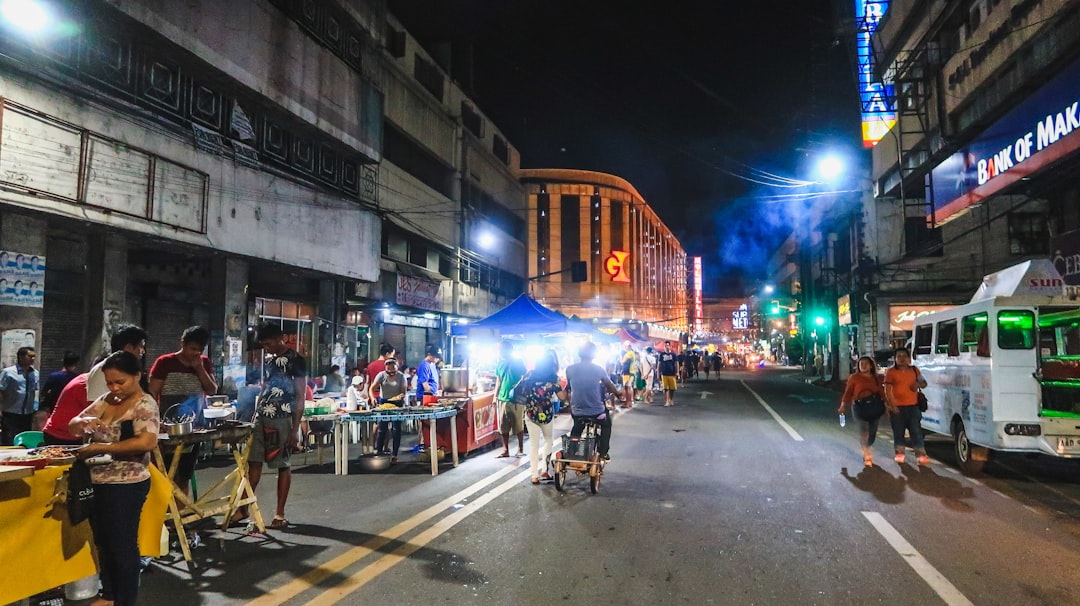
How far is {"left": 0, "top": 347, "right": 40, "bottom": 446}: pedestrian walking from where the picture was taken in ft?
30.8

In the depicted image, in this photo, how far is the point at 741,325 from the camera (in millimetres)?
91500

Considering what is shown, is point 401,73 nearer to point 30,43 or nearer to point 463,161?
point 463,161

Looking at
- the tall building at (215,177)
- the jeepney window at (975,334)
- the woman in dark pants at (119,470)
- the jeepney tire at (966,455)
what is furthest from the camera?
the tall building at (215,177)

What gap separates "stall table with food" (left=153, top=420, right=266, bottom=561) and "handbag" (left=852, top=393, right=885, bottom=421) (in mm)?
8353

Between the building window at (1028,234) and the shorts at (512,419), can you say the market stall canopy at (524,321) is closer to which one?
the shorts at (512,419)

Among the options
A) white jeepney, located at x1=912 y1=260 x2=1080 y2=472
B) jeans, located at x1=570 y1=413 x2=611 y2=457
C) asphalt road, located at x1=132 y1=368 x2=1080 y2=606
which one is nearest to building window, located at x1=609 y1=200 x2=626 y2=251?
white jeepney, located at x1=912 y1=260 x2=1080 y2=472

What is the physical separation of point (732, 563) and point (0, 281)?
11.6 m

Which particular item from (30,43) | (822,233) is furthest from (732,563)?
(822,233)

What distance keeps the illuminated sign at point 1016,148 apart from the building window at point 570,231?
39.0 meters

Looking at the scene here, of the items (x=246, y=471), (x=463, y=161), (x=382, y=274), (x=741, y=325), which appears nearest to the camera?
(x=246, y=471)

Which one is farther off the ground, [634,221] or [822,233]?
[634,221]

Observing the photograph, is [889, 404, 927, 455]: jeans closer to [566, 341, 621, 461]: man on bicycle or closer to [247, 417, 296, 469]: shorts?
[566, 341, 621, 461]: man on bicycle

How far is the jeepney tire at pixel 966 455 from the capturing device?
8.68m

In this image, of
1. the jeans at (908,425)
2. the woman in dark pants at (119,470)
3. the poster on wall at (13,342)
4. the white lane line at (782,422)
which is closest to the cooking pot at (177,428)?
the woman in dark pants at (119,470)
